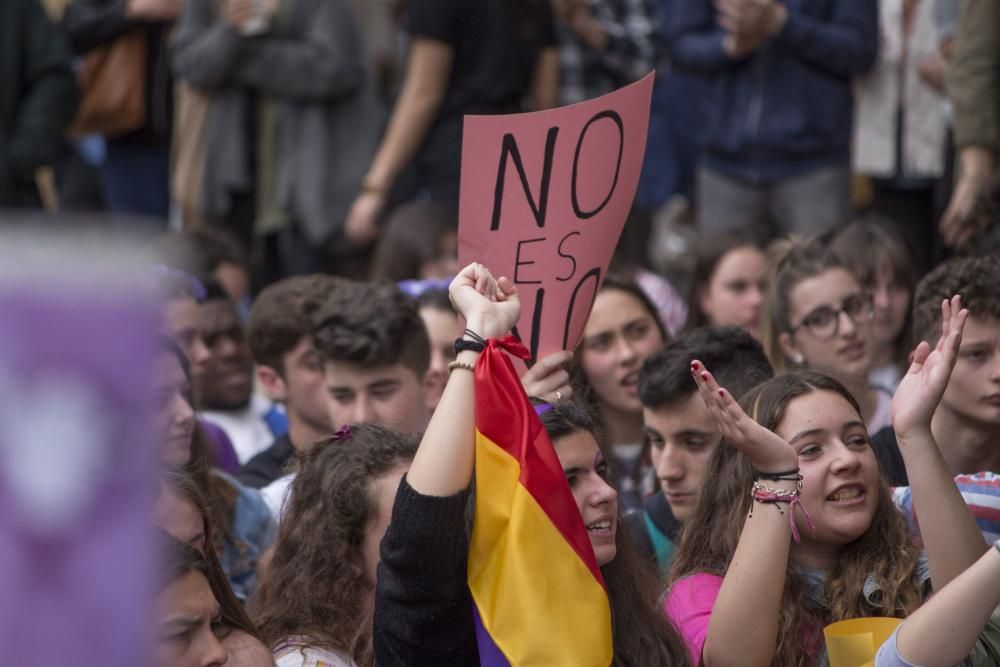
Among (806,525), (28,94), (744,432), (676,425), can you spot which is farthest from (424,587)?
(28,94)

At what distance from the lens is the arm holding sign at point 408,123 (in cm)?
669

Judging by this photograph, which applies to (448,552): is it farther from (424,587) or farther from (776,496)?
(776,496)

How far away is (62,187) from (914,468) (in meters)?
6.47

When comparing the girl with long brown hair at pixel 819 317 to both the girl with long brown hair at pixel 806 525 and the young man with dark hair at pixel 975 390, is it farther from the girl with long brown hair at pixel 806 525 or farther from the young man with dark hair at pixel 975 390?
the girl with long brown hair at pixel 806 525

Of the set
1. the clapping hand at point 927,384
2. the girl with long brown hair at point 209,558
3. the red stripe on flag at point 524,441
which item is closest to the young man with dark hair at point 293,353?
the girl with long brown hair at point 209,558

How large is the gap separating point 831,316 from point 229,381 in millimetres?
2251

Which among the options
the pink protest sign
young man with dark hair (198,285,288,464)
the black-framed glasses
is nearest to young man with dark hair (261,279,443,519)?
young man with dark hair (198,285,288,464)

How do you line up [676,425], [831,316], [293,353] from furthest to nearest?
1. [293,353]
2. [831,316]
3. [676,425]

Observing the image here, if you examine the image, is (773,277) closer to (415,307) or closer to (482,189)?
(415,307)

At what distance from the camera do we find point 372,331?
492 centimetres

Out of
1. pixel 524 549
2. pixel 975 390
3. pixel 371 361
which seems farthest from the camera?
pixel 371 361

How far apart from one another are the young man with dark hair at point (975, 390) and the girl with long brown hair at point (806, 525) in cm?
62

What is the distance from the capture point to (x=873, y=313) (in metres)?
5.47

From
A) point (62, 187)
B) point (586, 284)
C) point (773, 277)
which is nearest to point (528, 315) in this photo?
point (586, 284)
